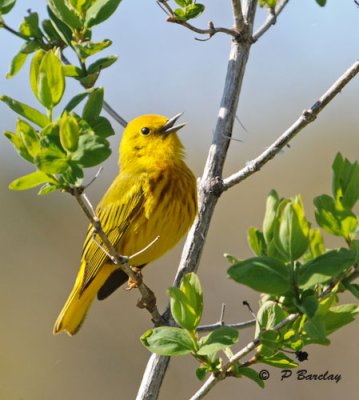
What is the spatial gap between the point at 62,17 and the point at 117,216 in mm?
1949

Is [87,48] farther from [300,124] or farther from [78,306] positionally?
[78,306]

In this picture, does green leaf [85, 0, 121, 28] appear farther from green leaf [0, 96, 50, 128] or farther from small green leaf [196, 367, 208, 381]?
small green leaf [196, 367, 208, 381]

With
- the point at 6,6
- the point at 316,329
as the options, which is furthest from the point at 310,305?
the point at 6,6

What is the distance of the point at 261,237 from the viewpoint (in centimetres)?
182

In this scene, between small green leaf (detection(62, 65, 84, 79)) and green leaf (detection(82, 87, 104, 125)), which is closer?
green leaf (detection(82, 87, 104, 125))

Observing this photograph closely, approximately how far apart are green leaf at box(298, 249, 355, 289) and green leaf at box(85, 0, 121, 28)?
74cm

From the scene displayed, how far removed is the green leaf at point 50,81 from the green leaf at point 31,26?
48 centimetres

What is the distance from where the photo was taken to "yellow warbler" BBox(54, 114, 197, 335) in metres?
3.69

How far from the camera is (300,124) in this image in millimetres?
2564

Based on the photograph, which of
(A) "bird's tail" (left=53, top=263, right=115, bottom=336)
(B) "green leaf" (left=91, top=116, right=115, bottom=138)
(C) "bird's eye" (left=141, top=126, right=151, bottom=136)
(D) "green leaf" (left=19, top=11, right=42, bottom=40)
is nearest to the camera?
(B) "green leaf" (left=91, top=116, right=115, bottom=138)

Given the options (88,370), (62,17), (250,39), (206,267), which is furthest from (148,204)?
(88,370)

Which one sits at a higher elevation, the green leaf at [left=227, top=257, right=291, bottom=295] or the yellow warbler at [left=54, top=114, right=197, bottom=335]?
the yellow warbler at [left=54, top=114, right=197, bottom=335]

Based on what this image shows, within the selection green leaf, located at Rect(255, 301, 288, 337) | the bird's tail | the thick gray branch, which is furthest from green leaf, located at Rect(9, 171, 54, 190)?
the bird's tail

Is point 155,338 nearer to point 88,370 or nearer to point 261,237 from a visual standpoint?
point 261,237
